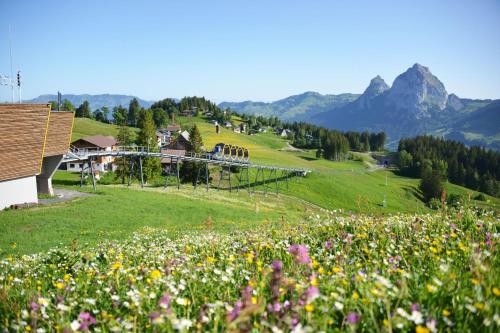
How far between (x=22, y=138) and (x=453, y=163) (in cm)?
15408

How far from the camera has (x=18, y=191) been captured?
31125mm

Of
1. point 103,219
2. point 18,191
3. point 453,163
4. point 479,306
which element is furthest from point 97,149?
point 453,163

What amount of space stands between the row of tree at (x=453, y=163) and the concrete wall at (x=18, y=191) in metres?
123

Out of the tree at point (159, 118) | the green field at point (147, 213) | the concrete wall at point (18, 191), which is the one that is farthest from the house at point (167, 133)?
the concrete wall at point (18, 191)

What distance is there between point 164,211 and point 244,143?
11229 cm

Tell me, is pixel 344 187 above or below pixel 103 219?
below

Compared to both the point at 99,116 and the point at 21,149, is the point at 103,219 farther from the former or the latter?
the point at 99,116

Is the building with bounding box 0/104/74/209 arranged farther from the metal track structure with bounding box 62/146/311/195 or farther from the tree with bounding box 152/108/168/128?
the tree with bounding box 152/108/168/128

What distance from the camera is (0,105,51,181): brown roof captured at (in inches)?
1180

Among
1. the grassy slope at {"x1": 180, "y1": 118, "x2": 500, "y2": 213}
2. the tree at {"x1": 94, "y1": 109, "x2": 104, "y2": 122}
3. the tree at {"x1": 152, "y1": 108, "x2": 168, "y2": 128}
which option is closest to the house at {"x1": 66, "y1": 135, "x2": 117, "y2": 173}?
the grassy slope at {"x1": 180, "y1": 118, "x2": 500, "y2": 213}

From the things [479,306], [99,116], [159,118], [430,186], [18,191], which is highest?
[99,116]

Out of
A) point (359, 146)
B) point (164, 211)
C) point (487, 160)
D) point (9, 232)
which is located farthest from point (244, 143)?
point (9, 232)

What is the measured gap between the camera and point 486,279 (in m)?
4.57

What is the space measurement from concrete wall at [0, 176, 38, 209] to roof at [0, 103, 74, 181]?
742 millimetres
